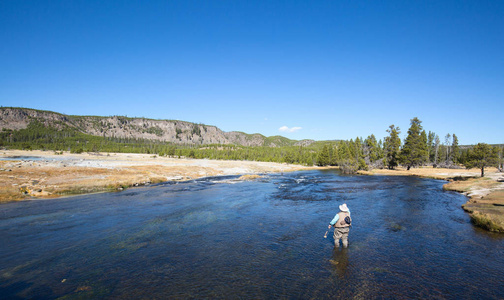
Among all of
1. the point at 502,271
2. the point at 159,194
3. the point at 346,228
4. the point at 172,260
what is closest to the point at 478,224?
the point at 502,271

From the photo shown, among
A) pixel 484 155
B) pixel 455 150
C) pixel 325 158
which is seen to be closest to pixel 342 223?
pixel 484 155

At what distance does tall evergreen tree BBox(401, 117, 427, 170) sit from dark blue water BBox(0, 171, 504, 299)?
67903 millimetres

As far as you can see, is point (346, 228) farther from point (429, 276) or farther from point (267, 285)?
point (267, 285)

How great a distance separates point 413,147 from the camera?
3238 inches

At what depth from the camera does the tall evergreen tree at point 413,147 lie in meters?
81.8

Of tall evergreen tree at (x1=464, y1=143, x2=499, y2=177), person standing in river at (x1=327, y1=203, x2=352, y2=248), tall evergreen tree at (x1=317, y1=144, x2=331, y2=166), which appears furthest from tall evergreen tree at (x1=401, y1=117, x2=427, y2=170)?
person standing in river at (x1=327, y1=203, x2=352, y2=248)

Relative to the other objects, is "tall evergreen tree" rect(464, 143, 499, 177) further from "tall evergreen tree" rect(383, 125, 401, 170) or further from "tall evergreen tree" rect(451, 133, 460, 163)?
"tall evergreen tree" rect(451, 133, 460, 163)

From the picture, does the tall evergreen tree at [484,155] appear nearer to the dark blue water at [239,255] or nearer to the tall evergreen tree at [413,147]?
the tall evergreen tree at [413,147]

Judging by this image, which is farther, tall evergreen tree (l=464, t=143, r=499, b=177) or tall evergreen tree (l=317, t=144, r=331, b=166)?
tall evergreen tree (l=317, t=144, r=331, b=166)

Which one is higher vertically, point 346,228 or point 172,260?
point 346,228

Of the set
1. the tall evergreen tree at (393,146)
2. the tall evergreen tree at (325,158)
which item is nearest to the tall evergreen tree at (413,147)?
the tall evergreen tree at (393,146)

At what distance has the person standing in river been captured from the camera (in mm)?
13742

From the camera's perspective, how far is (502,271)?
11492 millimetres

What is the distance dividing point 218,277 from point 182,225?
922 cm
